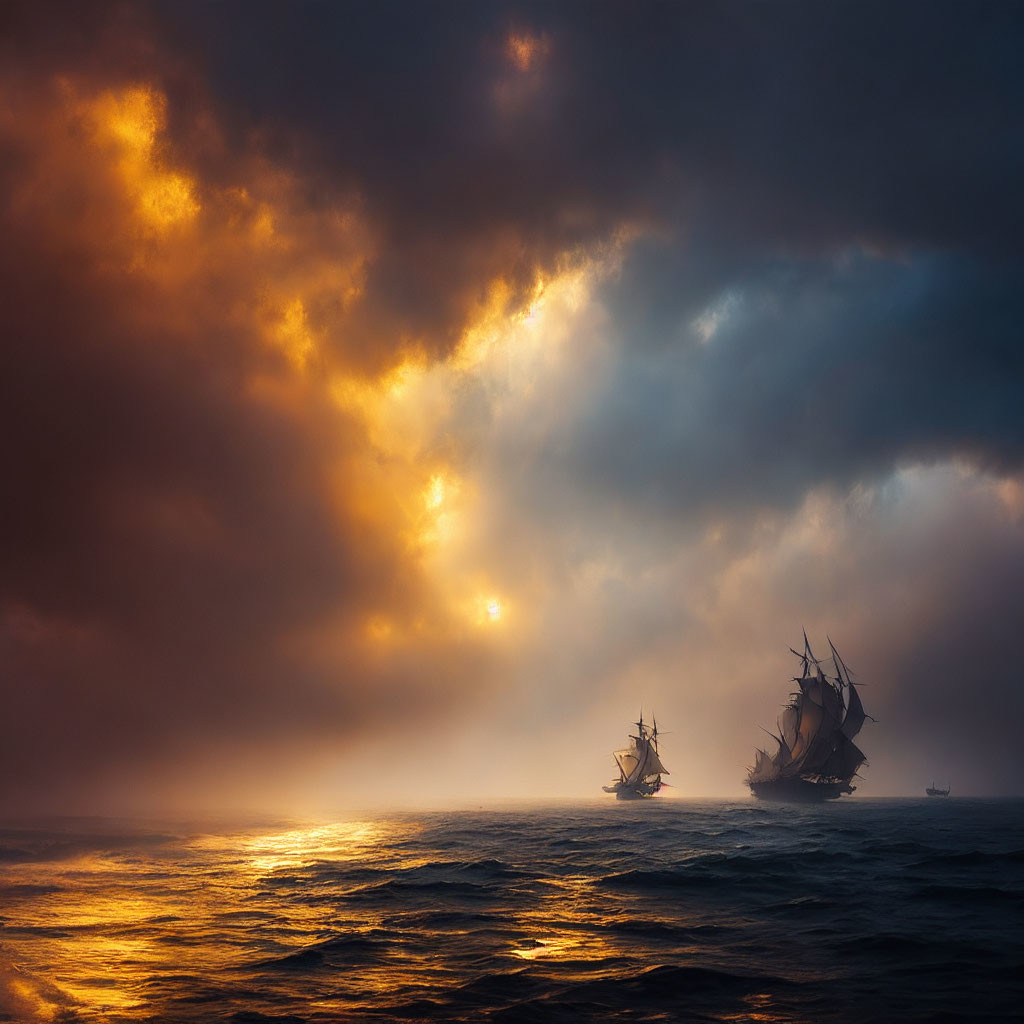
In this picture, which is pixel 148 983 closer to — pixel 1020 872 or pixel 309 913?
pixel 309 913

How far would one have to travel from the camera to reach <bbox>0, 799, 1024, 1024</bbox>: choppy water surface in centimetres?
1507

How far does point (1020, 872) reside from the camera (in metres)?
34.4

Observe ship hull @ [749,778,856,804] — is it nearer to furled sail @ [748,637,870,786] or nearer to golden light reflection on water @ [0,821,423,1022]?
furled sail @ [748,637,870,786]

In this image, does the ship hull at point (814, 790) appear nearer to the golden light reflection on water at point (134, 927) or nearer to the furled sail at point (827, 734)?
the furled sail at point (827, 734)

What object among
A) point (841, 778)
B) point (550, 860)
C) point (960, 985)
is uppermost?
point (960, 985)

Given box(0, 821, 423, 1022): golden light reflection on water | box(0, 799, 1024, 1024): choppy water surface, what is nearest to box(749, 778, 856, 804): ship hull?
box(0, 799, 1024, 1024): choppy water surface

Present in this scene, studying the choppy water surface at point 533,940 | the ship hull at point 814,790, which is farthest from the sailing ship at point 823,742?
the choppy water surface at point 533,940

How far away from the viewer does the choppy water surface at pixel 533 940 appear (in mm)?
15070

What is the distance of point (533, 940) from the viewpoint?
21.2m

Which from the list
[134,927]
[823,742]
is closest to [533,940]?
[134,927]

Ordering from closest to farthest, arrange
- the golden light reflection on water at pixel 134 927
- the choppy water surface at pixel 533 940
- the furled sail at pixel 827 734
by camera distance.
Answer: the choppy water surface at pixel 533 940, the golden light reflection on water at pixel 134 927, the furled sail at pixel 827 734

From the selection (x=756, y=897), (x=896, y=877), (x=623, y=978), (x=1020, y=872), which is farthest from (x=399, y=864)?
(x=1020, y=872)

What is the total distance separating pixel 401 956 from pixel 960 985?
1471cm

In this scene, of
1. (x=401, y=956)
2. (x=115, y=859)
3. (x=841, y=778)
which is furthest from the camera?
(x=841, y=778)
